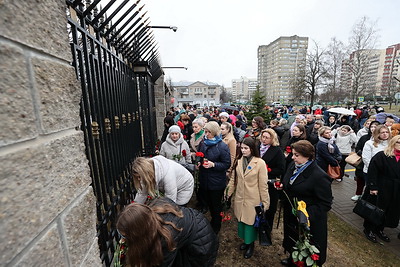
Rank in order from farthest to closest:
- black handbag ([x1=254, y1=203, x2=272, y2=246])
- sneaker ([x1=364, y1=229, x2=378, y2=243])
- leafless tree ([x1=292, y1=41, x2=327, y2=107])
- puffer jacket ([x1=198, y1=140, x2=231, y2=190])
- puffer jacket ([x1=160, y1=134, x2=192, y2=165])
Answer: leafless tree ([x1=292, y1=41, x2=327, y2=107]) → puffer jacket ([x1=160, y1=134, x2=192, y2=165]) → sneaker ([x1=364, y1=229, x2=378, y2=243]) → puffer jacket ([x1=198, y1=140, x2=231, y2=190]) → black handbag ([x1=254, y1=203, x2=272, y2=246])

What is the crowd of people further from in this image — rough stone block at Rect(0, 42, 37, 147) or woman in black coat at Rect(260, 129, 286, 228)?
rough stone block at Rect(0, 42, 37, 147)

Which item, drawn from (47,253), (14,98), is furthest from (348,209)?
(14,98)

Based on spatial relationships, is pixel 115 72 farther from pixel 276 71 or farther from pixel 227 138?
pixel 276 71

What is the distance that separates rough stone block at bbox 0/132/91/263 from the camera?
55 centimetres

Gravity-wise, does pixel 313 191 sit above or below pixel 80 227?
below

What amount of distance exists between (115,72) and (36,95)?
2571 millimetres

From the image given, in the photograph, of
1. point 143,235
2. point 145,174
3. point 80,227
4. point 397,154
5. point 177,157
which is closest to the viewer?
point 80,227

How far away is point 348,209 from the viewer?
4641mm

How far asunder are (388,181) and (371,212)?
0.62 meters

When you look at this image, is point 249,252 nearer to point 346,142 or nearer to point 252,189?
point 252,189

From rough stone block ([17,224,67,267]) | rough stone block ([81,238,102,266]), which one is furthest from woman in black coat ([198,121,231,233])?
rough stone block ([17,224,67,267])

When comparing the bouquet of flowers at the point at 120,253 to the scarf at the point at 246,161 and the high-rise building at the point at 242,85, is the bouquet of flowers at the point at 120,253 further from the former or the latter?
the high-rise building at the point at 242,85

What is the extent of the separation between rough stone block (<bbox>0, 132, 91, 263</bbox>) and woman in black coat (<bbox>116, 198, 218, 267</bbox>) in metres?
0.71

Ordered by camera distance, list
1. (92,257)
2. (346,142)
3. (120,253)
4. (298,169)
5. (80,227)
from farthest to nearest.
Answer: (346,142) < (298,169) < (120,253) < (92,257) < (80,227)
